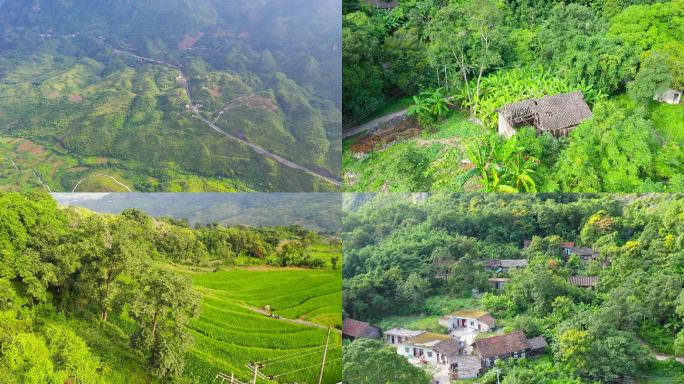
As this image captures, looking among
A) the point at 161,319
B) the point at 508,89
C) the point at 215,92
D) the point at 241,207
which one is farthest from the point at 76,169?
the point at 508,89

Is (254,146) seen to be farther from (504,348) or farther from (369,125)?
(504,348)

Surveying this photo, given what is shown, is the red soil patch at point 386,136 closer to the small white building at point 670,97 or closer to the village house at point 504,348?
the village house at point 504,348

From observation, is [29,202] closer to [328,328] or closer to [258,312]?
[258,312]

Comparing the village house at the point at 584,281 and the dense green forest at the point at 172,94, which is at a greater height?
the dense green forest at the point at 172,94

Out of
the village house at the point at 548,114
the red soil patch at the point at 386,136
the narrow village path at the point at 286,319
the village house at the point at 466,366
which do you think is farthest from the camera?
the red soil patch at the point at 386,136

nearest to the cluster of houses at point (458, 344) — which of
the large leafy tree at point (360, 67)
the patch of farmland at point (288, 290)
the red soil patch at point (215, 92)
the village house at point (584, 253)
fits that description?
the patch of farmland at point (288, 290)
